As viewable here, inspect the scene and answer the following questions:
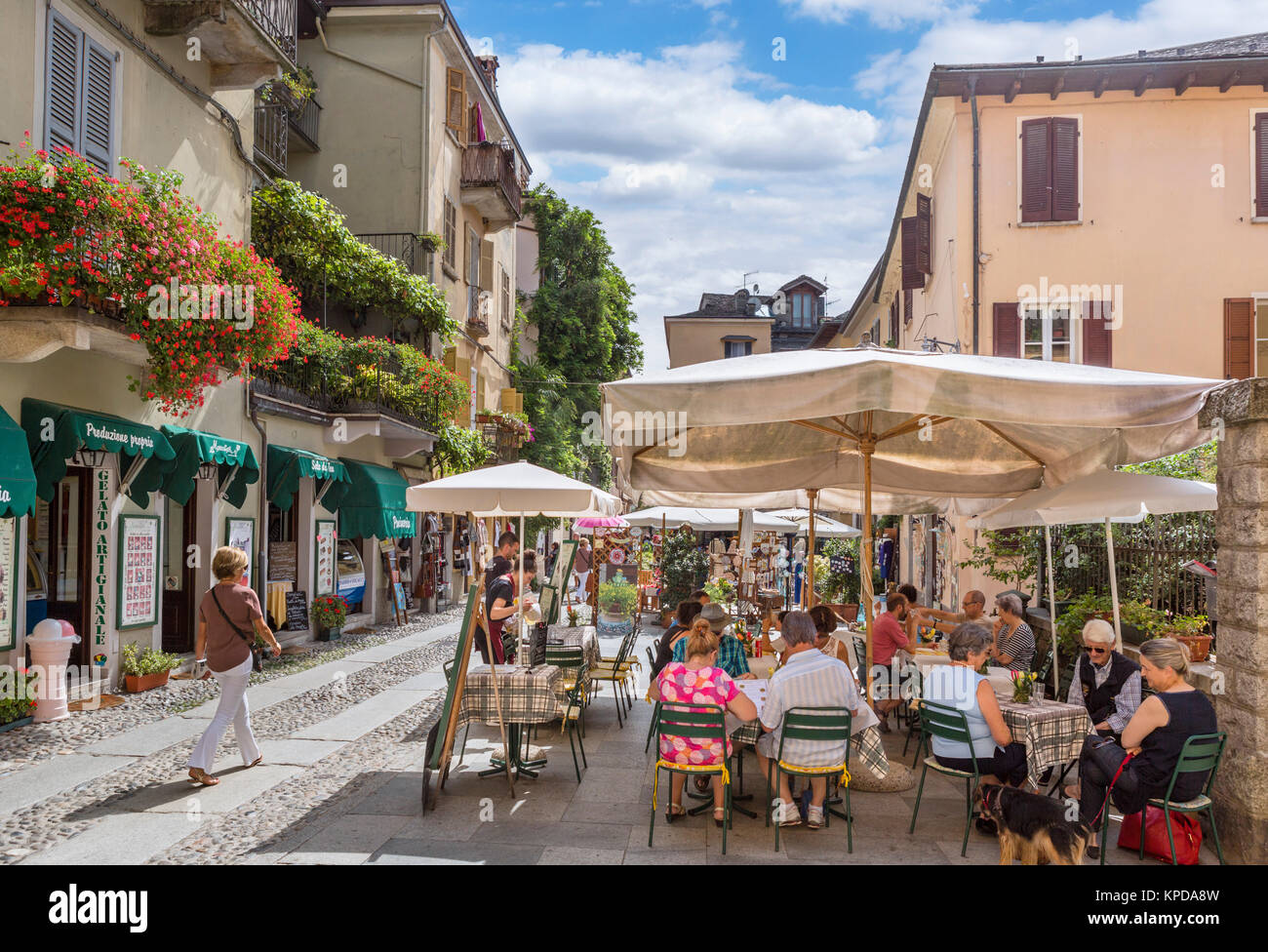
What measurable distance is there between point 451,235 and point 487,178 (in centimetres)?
219

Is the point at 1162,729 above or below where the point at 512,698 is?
above

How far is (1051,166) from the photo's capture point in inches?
645

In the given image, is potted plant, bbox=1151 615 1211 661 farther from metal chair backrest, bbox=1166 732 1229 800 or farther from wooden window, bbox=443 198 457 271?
wooden window, bbox=443 198 457 271

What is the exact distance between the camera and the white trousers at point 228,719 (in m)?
7.23

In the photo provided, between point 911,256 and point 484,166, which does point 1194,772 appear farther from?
point 484,166

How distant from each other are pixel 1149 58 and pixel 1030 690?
13931 mm

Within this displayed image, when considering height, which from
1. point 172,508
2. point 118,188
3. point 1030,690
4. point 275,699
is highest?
point 118,188

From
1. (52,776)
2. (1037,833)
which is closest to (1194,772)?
(1037,833)

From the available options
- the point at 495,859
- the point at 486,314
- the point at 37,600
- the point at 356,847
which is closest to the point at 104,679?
the point at 37,600

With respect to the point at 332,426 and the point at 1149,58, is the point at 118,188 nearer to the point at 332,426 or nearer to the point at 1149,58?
the point at 332,426

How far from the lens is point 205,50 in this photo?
1212 cm

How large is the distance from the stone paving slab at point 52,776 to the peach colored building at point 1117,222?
13.2 metres

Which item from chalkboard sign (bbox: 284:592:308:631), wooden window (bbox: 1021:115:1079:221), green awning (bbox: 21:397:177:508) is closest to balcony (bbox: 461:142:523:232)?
chalkboard sign (bbox: 284:592:308:631)

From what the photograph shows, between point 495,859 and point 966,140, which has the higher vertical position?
point 966,140
